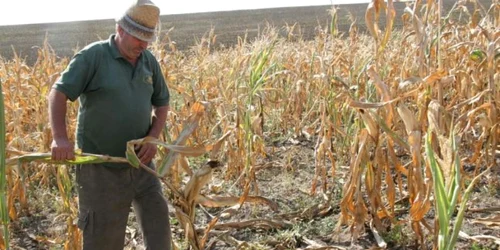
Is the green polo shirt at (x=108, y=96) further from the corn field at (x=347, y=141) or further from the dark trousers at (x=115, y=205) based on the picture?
the corn field at (x=347, y=141)

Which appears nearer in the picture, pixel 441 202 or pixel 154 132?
pixel 441 202

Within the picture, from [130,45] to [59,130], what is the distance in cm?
42

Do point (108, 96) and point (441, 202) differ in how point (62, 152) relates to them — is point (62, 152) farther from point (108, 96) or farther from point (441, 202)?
point (441, 202)

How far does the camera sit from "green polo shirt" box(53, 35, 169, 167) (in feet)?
7.75

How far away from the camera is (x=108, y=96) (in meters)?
2.41

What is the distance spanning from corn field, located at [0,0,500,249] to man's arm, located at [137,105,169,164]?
0.08 metres

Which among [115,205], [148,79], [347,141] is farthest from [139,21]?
[347,141]

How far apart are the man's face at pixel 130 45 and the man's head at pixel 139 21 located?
0.03 m

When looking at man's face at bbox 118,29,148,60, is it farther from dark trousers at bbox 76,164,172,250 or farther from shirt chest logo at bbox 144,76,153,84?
dark trousers at bbox 76,164,172,250

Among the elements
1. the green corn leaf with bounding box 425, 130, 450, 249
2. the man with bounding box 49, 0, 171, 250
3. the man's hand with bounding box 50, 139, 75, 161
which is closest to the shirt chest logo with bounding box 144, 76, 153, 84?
the man with bounding box 49, 0, 171, 250

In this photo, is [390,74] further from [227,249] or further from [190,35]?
[190,35]

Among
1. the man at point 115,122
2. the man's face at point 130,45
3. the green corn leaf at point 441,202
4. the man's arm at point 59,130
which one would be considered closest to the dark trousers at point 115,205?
the man at point 115,122

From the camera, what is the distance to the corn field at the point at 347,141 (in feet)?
7.95

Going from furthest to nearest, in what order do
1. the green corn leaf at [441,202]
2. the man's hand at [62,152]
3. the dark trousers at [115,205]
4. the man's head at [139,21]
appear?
the dark trousers at [115,205] → the man's head at [139,21] → the man's hand at [62,152] → the green corn leaf at [441,202]
